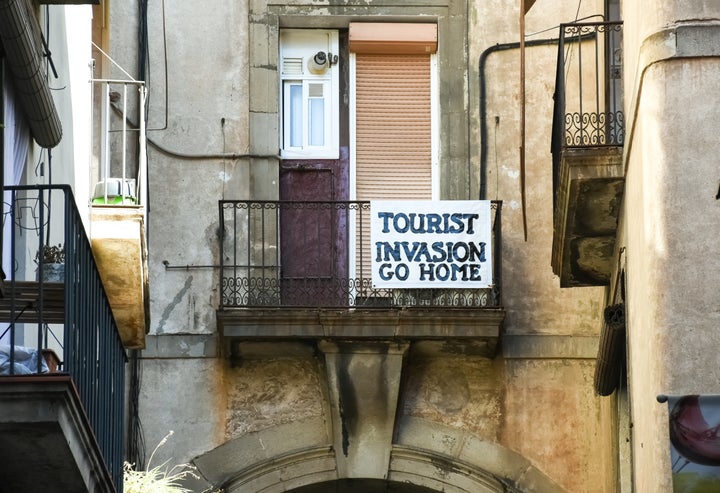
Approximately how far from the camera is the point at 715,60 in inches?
513

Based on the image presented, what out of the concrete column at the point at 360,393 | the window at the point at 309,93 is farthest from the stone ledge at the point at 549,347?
the window at the point at 309,93

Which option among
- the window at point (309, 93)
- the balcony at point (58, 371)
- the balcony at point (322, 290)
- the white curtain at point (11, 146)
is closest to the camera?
the balcony at point (58, 371)

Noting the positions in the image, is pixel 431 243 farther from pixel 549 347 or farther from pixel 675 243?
pixel 675 243

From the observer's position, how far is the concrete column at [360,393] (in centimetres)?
1853

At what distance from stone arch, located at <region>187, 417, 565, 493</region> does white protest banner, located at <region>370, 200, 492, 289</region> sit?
Answer: 4.10 ft

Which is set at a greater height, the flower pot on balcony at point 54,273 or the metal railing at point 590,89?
the metal railing at point 590,89

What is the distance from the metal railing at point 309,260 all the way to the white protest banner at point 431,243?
0.35ft

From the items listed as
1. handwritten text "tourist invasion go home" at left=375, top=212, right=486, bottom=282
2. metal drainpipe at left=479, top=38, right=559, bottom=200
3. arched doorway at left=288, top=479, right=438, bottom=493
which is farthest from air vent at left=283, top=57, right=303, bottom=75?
arched doorway at left=288, top=479, right=438, bottom=493

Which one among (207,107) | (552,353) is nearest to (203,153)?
(207,107)

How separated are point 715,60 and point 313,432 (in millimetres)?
6648

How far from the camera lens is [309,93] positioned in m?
19.7

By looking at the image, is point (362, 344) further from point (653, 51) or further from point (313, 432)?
point (653, 51)

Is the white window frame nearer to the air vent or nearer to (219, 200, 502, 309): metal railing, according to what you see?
(219, 200, 502, 309): metal railing

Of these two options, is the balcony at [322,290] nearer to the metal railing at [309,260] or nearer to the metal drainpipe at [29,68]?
the metal railing at [309,260]
